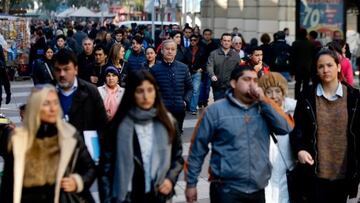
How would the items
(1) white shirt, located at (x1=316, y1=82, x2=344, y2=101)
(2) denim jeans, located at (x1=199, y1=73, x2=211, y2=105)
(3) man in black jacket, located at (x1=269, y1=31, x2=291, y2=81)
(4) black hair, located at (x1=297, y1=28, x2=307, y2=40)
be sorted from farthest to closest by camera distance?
(3) man in black jacket, located at (x1=269, y1=31, x2=291, y2=81)
(2) denim jeans, located at (x1=199, y1=73, x2=211, y2=105)
(4) black hair, located at (x1=297, y1=28, x2=307, y2=40)
(1) white shirt, located at (x1=316, y1=82, x2=344, y2=101)

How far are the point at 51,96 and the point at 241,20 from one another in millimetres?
29943

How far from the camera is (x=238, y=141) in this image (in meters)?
5.65

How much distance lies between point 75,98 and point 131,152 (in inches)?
42.2

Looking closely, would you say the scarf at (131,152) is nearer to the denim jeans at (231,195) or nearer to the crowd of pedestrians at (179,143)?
the crowd of pedestrians at (179,143)

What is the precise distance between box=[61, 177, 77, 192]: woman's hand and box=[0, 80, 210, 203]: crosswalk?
41.4 inches

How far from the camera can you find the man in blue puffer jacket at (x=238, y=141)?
223 inches

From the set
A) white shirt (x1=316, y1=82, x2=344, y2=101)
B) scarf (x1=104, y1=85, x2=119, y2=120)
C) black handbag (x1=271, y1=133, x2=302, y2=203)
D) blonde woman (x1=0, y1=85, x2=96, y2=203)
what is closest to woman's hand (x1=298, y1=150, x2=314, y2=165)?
black handbag (x1=271, y1=133, x2=302, y2=203)

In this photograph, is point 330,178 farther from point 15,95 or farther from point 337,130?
point 15,95

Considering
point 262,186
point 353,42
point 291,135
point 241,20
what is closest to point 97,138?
point 262,186

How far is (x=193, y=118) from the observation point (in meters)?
16.0

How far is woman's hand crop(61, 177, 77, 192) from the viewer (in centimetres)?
504

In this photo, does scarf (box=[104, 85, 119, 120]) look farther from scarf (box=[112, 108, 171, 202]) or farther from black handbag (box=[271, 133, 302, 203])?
scarf (box=[112, 108, 171, 202])

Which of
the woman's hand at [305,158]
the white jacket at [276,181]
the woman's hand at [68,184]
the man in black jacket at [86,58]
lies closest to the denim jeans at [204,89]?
the man in black jacket at [86,58]

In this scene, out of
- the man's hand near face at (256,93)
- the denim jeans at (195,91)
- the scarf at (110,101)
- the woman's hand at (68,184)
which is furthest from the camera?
the denim jeans at (195,91)
